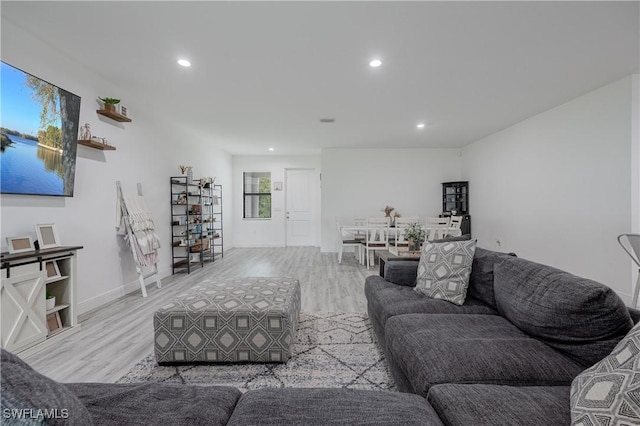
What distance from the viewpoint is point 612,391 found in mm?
756

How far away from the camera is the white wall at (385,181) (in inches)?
280

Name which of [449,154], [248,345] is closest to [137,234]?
[248,345]

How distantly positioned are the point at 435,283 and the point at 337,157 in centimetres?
537

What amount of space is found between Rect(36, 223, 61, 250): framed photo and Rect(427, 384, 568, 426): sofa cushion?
3184 millimetres

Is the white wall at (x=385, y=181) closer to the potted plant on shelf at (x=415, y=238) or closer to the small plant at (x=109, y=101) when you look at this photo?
the potted plant on shelf at (x=415, y=238)

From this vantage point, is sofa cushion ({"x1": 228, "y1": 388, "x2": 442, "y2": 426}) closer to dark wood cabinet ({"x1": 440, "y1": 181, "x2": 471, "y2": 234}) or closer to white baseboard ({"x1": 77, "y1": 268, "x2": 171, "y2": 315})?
white baseboard ({"x1": 77, "y1": 268, "x2": 171, "y2": 315})

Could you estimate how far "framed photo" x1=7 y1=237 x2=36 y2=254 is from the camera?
223 cm

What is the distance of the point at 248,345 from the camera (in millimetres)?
1986

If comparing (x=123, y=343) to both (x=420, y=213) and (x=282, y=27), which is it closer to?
(x=282, y=27)

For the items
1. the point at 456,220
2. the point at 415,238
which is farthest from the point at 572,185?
the point at 415,238

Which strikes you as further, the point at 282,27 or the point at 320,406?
the point at 282,27

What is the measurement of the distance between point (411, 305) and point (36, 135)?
3391 millimetres

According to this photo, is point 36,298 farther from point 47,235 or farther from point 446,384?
point 446,384

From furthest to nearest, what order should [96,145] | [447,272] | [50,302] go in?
1. [96,145]
2. [50,302]
3. [447,272]
